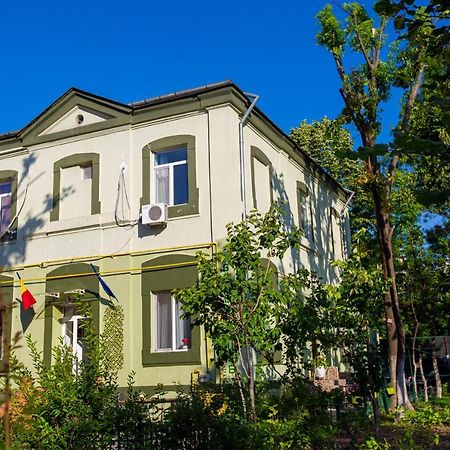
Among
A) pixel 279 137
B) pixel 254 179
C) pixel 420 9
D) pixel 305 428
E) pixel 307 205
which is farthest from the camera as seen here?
pixel 307 205

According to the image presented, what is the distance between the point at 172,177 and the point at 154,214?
1.24m

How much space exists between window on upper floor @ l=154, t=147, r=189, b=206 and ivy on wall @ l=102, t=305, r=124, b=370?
3.00 meters

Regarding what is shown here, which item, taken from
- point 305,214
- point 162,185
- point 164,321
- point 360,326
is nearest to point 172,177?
point 162,185

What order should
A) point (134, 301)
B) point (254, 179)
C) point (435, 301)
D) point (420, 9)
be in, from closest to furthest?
point (420, 9)
point (134, 301)
point (254, 179)
point (435, 301)

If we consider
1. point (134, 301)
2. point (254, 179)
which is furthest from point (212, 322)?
point (254, 179)

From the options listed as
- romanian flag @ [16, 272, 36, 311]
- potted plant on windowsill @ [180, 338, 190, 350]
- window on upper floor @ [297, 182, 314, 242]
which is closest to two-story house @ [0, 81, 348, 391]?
potted plant on windowsill @ [180, 338, 190, 350]

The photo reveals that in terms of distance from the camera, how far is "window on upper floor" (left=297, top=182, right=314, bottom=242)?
19562 mm

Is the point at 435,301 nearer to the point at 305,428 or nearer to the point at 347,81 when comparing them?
the point at 347,81

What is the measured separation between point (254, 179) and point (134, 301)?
440 cm

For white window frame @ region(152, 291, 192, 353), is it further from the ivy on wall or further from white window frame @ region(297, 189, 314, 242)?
white window frame @ region(297, 189, 314, 242)

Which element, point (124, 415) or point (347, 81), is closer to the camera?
point (124, 415)

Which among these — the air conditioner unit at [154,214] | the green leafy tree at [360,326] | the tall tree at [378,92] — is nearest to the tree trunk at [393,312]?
the tall tree at [378,92]

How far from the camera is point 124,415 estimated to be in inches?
271

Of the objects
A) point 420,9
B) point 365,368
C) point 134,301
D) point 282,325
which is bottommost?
point 365,368
